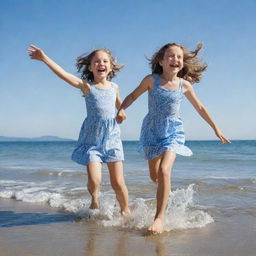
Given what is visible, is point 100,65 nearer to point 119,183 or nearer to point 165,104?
point 165,104

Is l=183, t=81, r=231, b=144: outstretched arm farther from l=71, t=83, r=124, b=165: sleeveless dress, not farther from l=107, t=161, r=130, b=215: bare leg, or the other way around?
l=107, t=161, r=130, b=215: bare leg

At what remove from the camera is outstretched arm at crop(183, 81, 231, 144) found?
4574 mm

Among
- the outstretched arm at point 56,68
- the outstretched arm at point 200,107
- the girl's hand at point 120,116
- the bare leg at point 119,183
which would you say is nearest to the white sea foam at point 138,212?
the bare leg at point 119,183

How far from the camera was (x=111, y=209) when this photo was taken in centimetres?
468

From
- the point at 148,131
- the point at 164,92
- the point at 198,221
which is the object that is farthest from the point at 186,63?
the point at 198,221

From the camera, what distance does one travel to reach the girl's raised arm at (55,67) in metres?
4.38

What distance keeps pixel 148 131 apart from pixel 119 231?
1.20 m

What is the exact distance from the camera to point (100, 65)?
15.5 ft

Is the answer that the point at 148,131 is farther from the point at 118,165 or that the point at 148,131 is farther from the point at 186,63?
the point at 186,63

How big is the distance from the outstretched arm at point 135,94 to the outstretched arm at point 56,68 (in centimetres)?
58

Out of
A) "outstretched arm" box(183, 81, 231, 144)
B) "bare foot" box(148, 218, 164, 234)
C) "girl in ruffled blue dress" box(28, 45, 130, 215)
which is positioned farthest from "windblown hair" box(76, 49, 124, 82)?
"bare foot" box(148, 218, 164, 234)

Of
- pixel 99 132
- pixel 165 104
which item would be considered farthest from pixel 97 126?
pixel 165 104

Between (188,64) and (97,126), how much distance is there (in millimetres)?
1300

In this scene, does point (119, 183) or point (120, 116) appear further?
point (119, 183)
